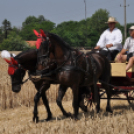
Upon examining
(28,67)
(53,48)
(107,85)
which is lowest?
(107,85)

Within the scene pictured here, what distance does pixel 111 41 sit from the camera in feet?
28.0

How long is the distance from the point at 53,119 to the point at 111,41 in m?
2.81

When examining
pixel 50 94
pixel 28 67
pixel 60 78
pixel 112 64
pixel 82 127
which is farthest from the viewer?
pixel 50 94

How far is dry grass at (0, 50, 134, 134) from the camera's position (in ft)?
19.0

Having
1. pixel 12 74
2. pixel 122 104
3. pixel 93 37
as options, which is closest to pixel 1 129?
pixel 12 74

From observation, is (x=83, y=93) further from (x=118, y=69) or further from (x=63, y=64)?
(x=63, y=64)

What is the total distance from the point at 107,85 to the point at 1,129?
3.41 meters

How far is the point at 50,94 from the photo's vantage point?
431 inches

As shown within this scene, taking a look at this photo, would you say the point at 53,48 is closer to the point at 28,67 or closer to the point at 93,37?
the point at 28,67

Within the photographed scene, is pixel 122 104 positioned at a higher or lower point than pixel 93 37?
lower

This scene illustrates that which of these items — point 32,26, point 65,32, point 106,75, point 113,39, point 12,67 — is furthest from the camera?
point 32,26

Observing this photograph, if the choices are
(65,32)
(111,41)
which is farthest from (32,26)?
(111,41)

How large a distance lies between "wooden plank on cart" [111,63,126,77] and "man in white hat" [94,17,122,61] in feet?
1.83

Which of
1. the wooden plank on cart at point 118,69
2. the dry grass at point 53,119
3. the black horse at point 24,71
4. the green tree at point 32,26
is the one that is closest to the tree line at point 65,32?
the green tree at point 32,26
